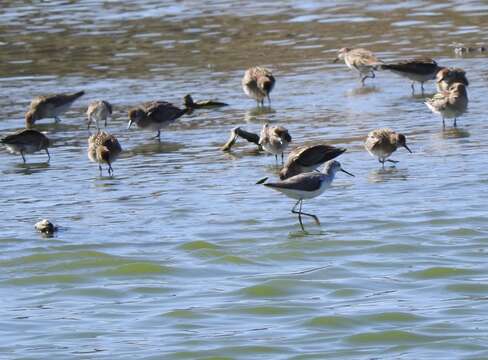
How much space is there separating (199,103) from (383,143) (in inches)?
247

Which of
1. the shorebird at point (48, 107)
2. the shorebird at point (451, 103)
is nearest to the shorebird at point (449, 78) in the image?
the shorebird at point (451, 103)

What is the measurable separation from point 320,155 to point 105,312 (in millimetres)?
5227

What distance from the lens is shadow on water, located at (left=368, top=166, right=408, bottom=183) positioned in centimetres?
1711

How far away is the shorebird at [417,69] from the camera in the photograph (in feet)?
79.5

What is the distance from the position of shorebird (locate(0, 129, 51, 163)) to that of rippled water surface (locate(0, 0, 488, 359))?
0.27 meters

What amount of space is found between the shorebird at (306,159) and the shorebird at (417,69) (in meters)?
7.98

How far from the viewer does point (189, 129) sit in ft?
73.1

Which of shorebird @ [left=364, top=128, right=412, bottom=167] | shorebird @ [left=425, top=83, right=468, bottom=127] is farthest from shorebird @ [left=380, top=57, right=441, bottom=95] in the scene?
shorebird @ [left=364, top=128, right=412, bottom=167]

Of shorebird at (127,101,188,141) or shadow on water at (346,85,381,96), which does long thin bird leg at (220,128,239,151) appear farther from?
shadow on water at (346,85,381,96)

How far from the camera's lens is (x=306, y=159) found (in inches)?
647

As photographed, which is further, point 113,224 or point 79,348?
point 113,224

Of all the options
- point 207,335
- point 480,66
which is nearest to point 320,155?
point 207,335

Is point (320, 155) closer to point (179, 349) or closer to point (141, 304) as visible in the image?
point (141, 304)

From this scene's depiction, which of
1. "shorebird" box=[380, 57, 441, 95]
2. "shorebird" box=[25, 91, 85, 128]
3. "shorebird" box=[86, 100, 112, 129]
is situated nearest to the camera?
"shorebird" box=[86, 100, 112, 129]
